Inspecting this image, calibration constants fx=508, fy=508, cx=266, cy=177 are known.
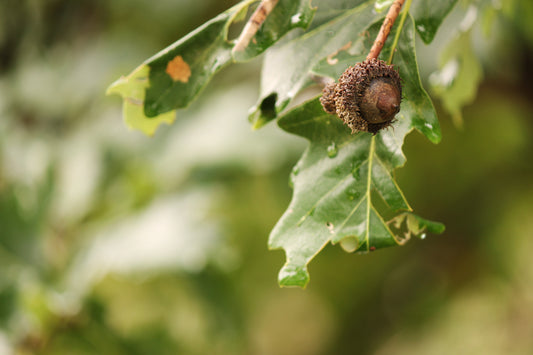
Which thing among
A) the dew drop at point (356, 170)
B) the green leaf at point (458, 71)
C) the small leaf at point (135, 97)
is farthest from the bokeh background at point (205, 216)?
the dew drop at point (356, 170)

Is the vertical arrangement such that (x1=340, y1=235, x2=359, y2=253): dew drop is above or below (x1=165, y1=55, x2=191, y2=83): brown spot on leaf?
below

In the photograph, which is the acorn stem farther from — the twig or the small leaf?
the small leaf

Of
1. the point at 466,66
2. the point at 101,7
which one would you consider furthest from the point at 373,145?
the point at 101,7

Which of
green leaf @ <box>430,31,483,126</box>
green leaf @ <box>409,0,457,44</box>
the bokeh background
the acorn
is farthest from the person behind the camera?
the bokeh background

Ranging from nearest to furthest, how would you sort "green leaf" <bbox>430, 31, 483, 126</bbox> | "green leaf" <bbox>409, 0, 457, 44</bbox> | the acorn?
the acorn → "green leaf" <bbox>409, 0, 457, 44</bbox> → "green leaf" <bbox>430, 31, 483, 126</bbox>

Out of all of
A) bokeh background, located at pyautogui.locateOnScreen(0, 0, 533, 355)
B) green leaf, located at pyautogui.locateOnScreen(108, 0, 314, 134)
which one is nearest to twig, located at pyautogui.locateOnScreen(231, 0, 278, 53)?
green leaf, located at pyautogui.locateOnScreen(108, 0, 314, 134)

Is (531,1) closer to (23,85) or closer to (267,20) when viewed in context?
(267,20)
